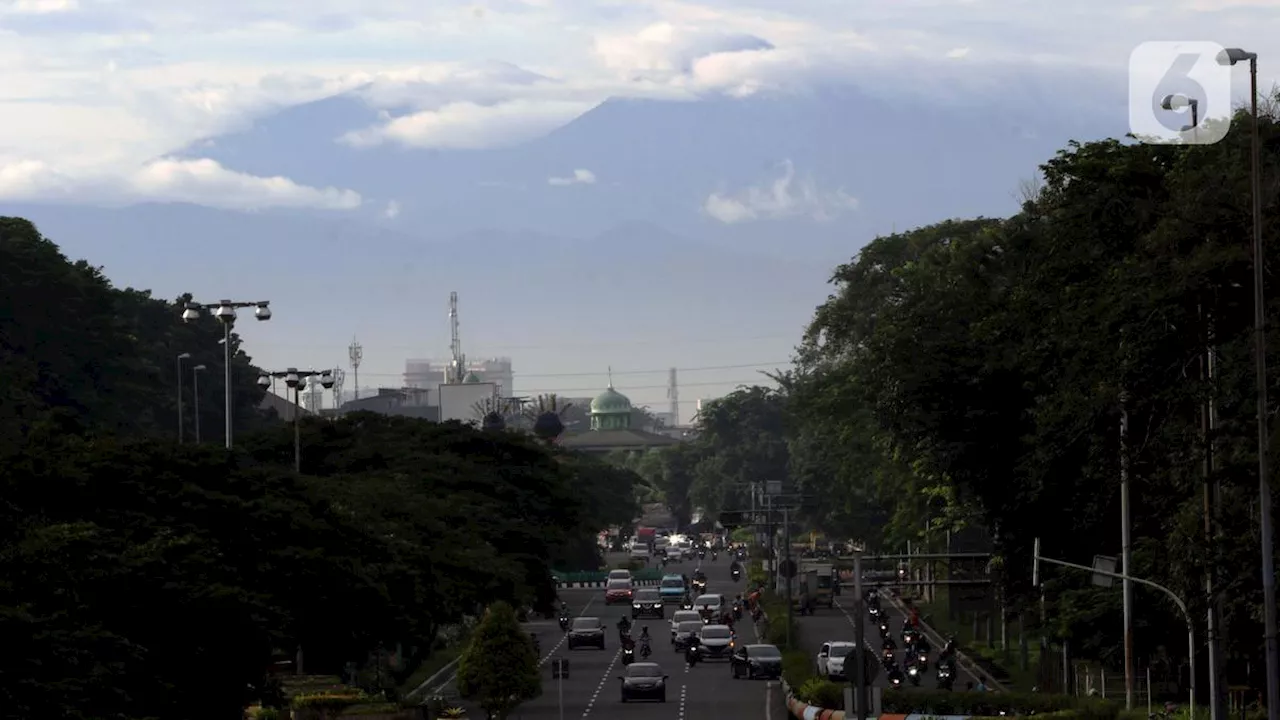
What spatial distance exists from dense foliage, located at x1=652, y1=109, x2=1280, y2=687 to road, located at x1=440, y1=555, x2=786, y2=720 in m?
8.68

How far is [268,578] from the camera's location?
47.2m

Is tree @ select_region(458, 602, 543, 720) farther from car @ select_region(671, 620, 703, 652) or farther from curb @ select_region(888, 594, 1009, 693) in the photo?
car @ select_region(671, 620, 703, 652)

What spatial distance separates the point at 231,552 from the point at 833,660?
32234mm

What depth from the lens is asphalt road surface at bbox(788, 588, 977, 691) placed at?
258ft

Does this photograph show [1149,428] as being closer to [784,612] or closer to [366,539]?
[366,539]

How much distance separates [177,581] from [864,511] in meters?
89.7

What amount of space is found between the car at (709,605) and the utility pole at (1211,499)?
60.7 metres

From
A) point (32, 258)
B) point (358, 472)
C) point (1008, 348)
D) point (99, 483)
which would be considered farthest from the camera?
point (32, 258)

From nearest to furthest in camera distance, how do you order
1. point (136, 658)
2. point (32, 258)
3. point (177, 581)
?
point (136, 658) → point (177, 581) → point (32, 258)

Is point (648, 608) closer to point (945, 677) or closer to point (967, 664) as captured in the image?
point (967, 664)

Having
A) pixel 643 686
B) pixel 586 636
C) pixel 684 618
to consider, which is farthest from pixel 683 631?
pixel 643 686

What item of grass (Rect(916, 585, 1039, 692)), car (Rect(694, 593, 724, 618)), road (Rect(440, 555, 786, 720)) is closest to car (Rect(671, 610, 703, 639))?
road (Rect(440, 555, 786, 720))

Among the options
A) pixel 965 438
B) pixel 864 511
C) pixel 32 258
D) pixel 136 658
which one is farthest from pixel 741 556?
pixel 136 658

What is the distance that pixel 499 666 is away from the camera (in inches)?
2559
